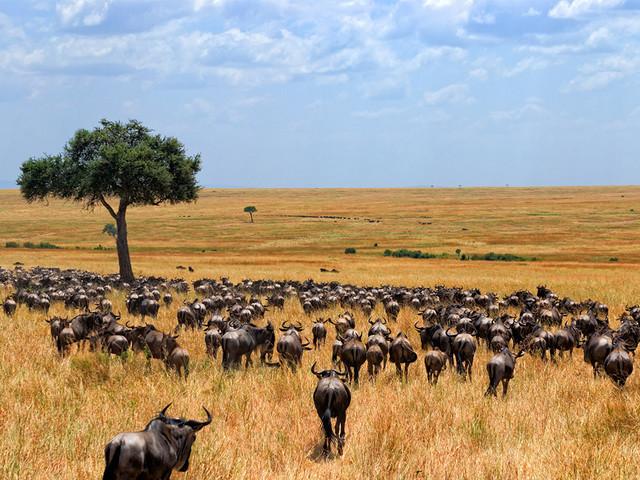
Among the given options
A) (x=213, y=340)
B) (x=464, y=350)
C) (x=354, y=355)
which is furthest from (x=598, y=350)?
(x=213, y=340)

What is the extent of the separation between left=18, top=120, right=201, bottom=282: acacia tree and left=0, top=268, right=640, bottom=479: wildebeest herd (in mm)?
8868

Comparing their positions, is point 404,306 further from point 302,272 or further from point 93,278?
point 302,272

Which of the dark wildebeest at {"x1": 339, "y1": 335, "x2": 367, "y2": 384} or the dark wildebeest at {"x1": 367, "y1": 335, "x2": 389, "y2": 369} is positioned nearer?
the dark wildebeest at {"x1": 339, "y1": 335, "x2": 367, "y2": 384}

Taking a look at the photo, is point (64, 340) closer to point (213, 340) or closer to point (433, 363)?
point (213, 340)

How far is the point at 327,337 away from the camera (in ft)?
66.7

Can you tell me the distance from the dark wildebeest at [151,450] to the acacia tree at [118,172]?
1379 inches

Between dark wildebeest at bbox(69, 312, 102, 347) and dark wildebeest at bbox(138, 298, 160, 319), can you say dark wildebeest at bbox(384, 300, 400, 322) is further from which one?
dark wildebeest at bbox(69, 312, 102, 347)

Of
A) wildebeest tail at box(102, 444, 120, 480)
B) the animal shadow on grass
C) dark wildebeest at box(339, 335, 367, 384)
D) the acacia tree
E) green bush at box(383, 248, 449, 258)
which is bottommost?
green bush at box(383, 248, 449, 258)

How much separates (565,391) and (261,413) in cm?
616

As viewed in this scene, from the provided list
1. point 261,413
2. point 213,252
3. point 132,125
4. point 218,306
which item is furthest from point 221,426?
point 213,252

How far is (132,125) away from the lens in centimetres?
4438

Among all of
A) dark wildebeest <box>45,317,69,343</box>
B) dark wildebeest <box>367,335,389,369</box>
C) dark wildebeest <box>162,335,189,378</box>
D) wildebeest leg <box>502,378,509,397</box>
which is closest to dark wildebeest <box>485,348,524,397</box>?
wildebeest leg <box>502,378,509,397</box>

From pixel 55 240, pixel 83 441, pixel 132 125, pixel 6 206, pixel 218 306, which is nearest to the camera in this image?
pixel 83 441

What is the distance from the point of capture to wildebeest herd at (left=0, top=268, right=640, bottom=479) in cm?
701
